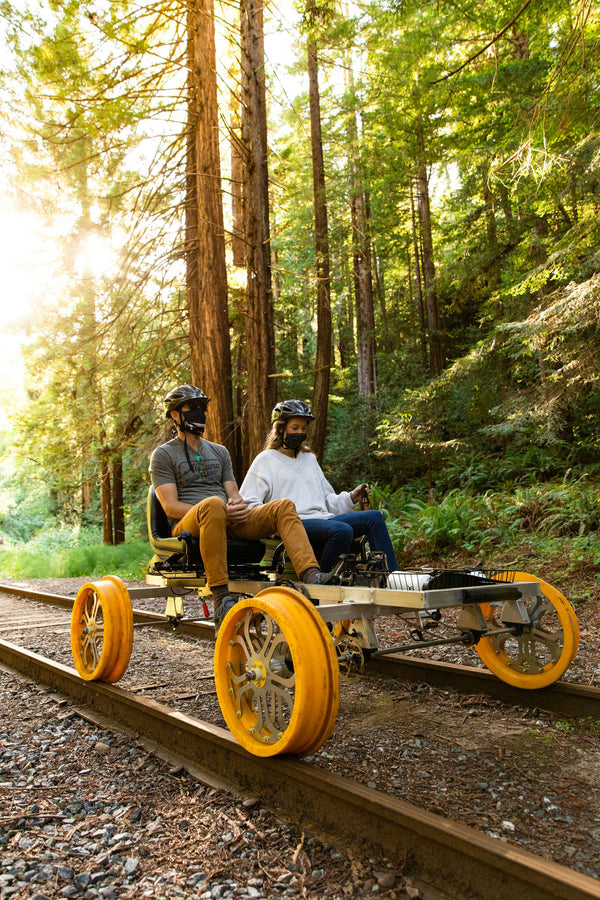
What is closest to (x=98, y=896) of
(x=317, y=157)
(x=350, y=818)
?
(x=350, y=818)

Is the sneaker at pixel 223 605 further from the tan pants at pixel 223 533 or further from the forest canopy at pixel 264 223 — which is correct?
the forest canopy at pixel 264 223

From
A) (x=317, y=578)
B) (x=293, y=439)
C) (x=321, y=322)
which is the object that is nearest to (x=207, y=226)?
(x=321, y=322)

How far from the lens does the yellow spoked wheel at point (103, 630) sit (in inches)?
184

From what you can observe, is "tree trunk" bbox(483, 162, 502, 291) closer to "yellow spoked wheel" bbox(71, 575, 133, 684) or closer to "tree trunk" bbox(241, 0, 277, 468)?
"tree trunk" bbox(241, 0, 277, 468)

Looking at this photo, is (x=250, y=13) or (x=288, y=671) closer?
(x=288, y=671)

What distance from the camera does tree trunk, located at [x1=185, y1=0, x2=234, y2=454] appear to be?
10.1m

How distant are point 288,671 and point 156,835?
101 cm

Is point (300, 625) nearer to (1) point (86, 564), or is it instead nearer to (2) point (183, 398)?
(2) point (183, 398)

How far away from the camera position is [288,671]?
3551 mm

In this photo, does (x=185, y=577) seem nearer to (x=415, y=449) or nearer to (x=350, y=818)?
(x=350, y=818)

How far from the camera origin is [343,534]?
4.53m

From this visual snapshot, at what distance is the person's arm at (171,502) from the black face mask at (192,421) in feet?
1.57

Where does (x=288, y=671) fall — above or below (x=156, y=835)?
above

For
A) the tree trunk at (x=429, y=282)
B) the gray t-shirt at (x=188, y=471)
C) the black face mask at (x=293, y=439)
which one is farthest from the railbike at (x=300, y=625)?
the tree trunk at (x=429, y=282)
